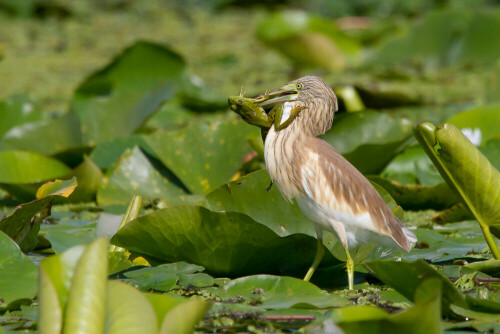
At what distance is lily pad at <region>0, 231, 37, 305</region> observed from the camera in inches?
90.7

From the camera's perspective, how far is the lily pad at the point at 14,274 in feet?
7.55

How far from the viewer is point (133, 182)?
3.67 meters

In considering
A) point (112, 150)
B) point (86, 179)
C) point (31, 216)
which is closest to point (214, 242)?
point (31, 216)

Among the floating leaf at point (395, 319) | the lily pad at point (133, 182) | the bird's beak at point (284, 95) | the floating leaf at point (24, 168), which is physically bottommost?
the floating leaf at point (395, 319)

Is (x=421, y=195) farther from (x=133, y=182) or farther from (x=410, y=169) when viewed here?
(x=133, y=182)

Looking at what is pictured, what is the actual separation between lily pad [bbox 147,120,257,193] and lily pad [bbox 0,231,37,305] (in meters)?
1.28

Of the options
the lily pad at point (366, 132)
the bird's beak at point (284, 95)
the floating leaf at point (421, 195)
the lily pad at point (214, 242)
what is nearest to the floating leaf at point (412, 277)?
the lily pad at point (214, 242)

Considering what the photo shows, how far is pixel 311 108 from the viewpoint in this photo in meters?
2.59

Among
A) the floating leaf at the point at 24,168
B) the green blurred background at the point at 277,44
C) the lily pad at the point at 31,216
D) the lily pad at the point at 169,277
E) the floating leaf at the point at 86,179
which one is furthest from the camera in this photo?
the green blurred background at the point at 277,44

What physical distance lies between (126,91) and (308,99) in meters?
2.19

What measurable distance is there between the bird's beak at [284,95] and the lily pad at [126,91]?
154 cm

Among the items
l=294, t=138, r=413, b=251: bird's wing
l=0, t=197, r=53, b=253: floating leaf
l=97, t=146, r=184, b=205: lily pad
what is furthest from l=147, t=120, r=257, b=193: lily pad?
l=294, t=138, r=413, b=251: bird's wing

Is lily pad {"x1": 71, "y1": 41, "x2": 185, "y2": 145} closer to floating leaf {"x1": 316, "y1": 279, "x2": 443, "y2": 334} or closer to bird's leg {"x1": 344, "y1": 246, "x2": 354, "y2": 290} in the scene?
bird's leg {"x1": 344, "y1": 246, "x2": 354, "y2": 290}

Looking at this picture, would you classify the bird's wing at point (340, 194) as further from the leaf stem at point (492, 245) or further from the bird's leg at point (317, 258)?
the leaf stem at point (492, 245)
